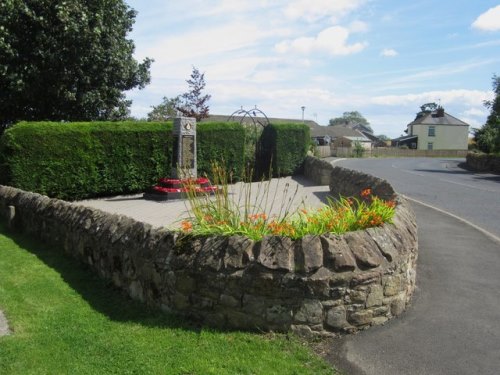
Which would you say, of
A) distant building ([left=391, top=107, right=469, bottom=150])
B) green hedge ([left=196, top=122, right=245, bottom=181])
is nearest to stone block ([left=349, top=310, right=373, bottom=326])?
green hedge ([left=196, top=122, right=245, bottom=181])

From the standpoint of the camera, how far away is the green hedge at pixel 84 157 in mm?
14906

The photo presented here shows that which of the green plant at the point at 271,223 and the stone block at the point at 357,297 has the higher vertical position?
the green plant at the point at 271,223

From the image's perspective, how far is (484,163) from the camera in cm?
3159

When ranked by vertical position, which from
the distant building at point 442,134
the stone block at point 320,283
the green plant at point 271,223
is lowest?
the stone block at point 320,283

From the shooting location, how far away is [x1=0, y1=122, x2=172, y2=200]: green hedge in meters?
14.9

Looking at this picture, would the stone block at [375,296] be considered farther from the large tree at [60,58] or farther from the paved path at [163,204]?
the large tree at [60,58]

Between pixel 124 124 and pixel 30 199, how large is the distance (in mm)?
7668

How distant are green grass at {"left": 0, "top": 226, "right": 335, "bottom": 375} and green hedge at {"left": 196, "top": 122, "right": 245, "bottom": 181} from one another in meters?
13.8

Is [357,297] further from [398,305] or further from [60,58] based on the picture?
[60,58]

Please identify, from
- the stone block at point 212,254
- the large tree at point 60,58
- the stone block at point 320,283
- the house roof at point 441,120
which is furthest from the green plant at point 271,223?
the house roof at point 441,120

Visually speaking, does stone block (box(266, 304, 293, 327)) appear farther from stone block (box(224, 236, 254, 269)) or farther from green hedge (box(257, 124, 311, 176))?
→ green hedge (box(257, 124, 311, 176))

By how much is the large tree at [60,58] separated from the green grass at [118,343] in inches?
537

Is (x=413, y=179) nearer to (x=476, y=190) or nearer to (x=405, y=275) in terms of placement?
(x=476, y=190)

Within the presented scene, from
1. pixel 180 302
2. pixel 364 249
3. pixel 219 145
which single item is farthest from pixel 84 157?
pixel 364 249
